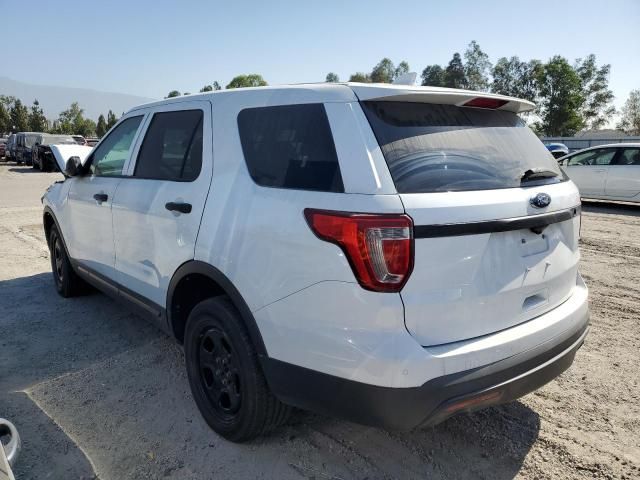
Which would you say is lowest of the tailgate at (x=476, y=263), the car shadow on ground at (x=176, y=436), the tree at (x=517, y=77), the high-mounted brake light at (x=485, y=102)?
the car shadow on ground at (x=176, y=436)

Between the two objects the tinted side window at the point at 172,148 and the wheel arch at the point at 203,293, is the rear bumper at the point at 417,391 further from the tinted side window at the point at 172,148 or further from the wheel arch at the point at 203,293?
the tinted side window at the point at 172,148

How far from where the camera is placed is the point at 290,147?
2.31 m

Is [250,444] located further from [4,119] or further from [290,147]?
[4,119]

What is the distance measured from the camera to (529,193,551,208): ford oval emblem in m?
2.20

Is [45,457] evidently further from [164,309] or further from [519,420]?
[519,420]

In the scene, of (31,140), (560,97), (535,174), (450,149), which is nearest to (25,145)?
(31,140)

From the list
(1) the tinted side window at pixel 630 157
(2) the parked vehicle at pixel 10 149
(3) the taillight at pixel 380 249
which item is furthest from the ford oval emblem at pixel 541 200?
(2) the parked vehicle at pixel 10 149

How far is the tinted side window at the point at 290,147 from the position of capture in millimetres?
2115

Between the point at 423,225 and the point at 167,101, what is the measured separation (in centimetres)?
224

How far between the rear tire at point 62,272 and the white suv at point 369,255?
2.45 m

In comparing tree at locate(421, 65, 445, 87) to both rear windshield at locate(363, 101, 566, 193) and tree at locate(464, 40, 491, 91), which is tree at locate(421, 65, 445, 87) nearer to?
tree at locate(464, 40, 491, 91)

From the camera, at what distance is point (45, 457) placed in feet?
8.32

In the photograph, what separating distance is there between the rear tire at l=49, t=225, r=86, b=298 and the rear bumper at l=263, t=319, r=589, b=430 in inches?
134

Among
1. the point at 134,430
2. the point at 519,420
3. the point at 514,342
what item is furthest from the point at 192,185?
the point at 519,420
